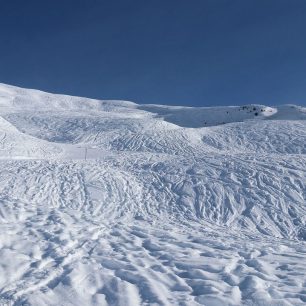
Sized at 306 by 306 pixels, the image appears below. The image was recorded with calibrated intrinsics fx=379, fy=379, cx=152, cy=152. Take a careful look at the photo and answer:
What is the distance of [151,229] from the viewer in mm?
9867

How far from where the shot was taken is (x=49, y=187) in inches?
563

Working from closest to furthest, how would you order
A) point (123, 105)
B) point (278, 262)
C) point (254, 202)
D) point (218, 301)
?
point (218, 301)
point (278, 262)
point (254, 202)
point (123, 105)

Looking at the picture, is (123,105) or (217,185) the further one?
(123,105)

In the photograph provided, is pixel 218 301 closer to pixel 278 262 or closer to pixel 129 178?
pixel 278 262

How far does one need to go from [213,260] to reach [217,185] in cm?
735

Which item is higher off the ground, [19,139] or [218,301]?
[19,139]

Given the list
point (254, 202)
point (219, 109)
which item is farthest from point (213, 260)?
point (219, 109)

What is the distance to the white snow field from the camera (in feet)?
19.9

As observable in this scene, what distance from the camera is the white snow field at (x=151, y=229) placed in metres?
6.07

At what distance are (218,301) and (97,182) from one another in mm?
10267

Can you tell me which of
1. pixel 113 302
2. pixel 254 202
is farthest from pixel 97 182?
pixel 113 302

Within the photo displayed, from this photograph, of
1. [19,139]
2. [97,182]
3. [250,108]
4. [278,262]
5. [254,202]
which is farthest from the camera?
[250,108]

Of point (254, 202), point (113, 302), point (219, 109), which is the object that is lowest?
point (113, 302)

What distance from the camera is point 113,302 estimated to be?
572 cm
